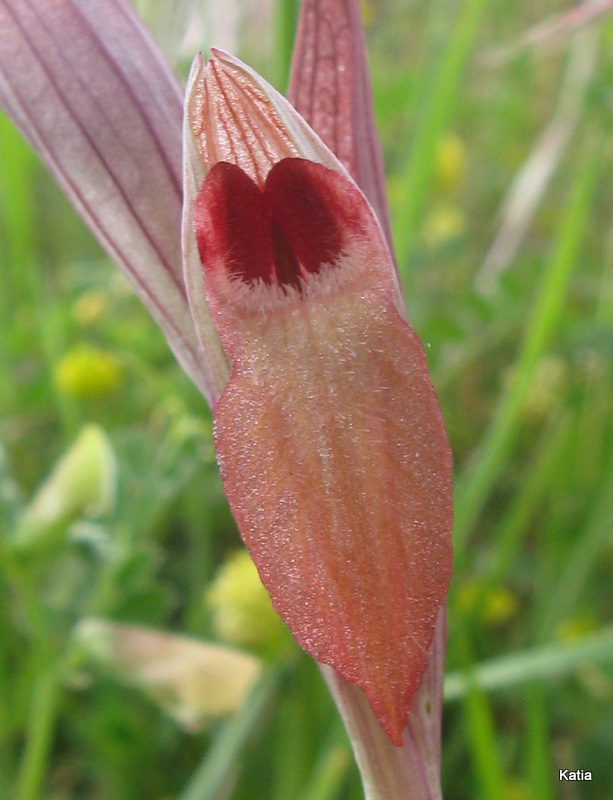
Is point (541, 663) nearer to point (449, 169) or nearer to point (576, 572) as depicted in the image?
point (576, 572)

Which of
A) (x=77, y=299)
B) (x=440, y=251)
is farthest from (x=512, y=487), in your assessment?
(x=77, y=299)

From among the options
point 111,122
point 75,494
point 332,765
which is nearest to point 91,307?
point 75,494

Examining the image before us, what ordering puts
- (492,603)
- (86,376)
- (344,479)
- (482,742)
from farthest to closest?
(86,376) < (492,603) < (482,742) < (344,479)

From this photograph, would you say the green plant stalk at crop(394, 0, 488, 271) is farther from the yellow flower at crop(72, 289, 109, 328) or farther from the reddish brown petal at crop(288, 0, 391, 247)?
the yellow flower at crop(72, 289, 109, 328)

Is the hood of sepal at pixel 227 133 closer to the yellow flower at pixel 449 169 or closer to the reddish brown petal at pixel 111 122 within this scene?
the reddish brown petal at pixel 111 122

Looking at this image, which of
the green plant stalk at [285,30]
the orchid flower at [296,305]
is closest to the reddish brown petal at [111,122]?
the orchid flower at [296,305]

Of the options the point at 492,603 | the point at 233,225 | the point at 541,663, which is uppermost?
the point at 233,225

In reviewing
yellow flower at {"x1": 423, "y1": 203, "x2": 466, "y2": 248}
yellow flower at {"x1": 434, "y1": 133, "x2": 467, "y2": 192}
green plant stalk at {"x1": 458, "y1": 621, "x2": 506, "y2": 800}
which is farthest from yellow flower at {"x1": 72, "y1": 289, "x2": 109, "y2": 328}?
green plant stalk at {"x1": 458, "y1": 621, "x2": 506, "y2": 800}
